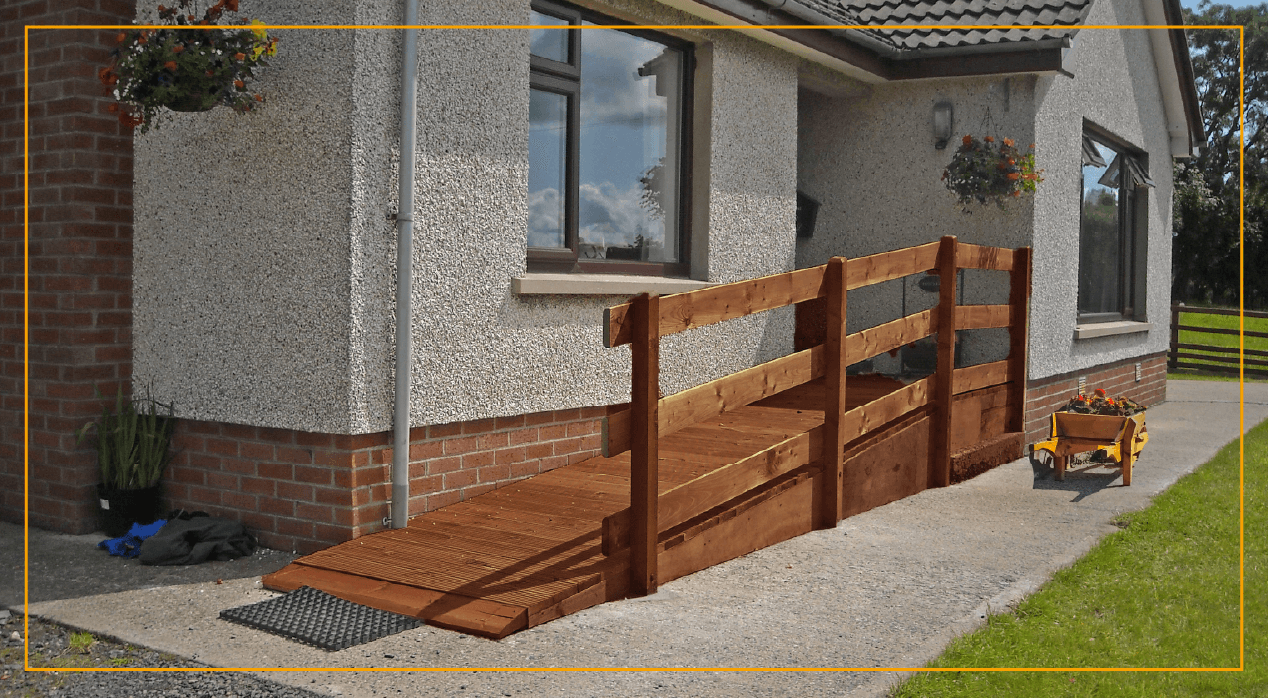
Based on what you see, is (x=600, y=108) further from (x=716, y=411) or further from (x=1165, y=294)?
(x=1165, y=294)

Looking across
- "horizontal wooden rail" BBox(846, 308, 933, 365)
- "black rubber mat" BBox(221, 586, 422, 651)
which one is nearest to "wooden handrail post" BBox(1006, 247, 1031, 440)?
"horizontal wooden rail" BBox(846, 308, 933, 365)

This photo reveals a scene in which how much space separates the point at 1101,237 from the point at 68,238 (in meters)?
9.56

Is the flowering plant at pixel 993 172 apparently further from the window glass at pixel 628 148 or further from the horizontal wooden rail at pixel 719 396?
the horizontal wooden rail at pixel 719 396

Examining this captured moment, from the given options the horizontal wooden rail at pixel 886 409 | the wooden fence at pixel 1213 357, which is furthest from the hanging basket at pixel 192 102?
the wooden fence at pixel 1213 357

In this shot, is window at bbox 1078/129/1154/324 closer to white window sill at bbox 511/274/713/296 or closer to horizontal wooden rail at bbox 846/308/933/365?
horizontal wooden rail at bbox 846/308/933/365

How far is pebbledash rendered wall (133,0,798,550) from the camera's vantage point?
5066mm

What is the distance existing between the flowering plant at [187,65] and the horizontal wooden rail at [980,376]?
15.7ft

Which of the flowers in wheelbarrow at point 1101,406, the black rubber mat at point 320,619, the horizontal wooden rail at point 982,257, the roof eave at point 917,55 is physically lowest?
the black rubber mat at point 320,619

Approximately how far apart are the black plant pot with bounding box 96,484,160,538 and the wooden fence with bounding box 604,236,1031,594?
2656 millimetres

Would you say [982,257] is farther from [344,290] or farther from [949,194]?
[344,290]

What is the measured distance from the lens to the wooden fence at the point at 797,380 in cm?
459

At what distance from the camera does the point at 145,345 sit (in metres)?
5.77

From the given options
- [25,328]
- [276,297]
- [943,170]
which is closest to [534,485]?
[276,297]

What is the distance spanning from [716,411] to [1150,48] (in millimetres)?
9468
